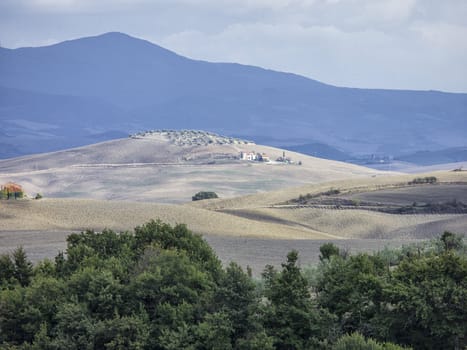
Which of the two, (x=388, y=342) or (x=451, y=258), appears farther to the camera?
(x=451, y=258)

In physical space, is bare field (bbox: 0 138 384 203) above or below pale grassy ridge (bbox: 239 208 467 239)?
above

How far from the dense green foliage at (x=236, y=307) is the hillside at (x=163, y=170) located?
72.3 meters

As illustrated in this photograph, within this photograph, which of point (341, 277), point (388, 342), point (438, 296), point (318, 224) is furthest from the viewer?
point (318, 224)

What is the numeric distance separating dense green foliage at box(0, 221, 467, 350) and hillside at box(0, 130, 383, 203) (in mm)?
72300

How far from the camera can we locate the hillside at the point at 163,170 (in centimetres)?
11112

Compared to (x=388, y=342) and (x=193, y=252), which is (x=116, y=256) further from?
(x=388, y=342)

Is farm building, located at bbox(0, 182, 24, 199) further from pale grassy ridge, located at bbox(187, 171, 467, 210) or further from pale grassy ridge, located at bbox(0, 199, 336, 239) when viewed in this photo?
pale grassy ridge, located at bbox(187, 171, 467, 210)

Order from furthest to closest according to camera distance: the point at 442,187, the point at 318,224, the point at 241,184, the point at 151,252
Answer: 1. the point at 241,184
2. the point at 442,187
3. the point at 318,224
4. the point at 151,252

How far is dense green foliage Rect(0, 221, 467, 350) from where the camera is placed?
22.2m

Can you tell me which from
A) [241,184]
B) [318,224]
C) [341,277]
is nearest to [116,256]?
[341,277]

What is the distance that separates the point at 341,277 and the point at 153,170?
339 ft

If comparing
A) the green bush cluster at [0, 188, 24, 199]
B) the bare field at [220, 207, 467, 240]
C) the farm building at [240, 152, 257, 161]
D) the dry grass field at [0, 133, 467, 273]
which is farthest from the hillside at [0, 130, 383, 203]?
the green bush cluster at [0, 188, 24, 199]

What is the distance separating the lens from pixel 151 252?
27000 mm

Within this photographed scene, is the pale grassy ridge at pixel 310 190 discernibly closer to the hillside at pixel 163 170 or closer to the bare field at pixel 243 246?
the hillside at pixel 163 170
